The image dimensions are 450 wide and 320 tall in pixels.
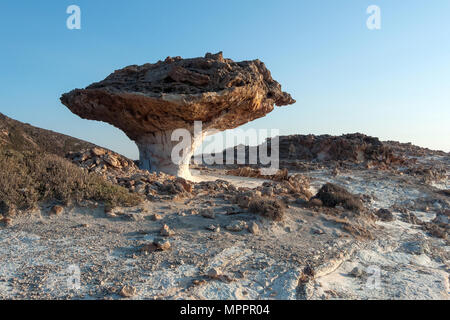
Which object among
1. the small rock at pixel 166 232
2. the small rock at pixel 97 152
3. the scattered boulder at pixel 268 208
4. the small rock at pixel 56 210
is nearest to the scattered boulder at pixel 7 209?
the small rock at pixel 56 210

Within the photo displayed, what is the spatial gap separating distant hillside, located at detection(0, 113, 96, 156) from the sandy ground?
10.3m

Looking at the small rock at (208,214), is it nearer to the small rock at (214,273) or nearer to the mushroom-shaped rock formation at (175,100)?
the small rock at (214,273)

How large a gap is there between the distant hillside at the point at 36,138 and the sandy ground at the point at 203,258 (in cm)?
1029

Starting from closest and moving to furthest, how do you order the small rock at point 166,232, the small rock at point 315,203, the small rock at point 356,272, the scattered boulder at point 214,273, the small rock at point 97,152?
the scattered boulder at point 214,273 → the small rock at point 356,272 → the small rock at point 166,232 → the small rock at point 315,203 → the small rock at point 97,152

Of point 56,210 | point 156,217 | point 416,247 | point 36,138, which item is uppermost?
point 36,138

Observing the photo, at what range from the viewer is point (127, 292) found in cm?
287

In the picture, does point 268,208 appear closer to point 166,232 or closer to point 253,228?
point 253,228

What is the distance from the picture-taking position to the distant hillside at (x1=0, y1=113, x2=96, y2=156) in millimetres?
14391

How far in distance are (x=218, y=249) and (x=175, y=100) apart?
5.05 metres

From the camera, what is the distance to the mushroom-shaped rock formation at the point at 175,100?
842cm

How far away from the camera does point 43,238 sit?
4051 millimetres

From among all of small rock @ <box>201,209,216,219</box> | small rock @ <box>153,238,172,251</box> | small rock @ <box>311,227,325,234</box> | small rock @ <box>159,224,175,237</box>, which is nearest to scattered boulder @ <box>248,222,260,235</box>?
small rock @ <box>201,209,216,219</box>

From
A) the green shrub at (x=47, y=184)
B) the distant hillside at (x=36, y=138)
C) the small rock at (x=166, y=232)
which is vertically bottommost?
the small rock at (x=166, y=232)

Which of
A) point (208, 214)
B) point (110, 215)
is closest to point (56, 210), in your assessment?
point (110, 215)
